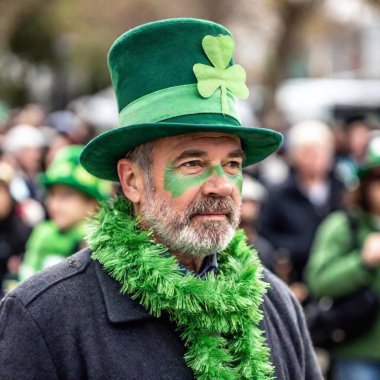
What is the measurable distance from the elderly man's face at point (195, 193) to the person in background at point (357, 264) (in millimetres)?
2429

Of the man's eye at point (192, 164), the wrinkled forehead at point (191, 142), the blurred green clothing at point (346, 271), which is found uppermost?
the wrinkled forehead at point (191, 142)

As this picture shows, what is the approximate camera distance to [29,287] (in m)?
2.72

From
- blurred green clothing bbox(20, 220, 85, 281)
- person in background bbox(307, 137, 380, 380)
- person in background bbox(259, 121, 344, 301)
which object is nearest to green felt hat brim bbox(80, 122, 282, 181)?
person in background bbox(307, 137, 380, 380)

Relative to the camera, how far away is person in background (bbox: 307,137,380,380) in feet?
16.9

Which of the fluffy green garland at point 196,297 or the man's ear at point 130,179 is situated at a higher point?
the man's ear at point 130,179

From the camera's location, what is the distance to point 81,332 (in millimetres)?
2682

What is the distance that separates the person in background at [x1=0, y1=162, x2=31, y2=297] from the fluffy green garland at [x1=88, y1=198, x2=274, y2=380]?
13.3 ft

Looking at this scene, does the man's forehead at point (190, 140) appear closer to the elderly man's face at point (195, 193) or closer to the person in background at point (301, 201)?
the elderly man's face at point (195, 193)

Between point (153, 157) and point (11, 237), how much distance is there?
4.34m

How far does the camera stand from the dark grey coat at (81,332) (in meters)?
2.62

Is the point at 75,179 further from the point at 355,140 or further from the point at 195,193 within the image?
the point at 355,140

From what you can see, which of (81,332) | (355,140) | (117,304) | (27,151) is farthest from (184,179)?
(355,140)

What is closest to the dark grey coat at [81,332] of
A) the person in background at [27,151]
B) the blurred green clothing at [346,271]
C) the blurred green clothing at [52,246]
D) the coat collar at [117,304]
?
the coat collar at [117,304]

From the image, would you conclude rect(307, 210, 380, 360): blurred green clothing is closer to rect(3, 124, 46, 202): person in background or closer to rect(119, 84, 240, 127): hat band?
rect(119, 84, 240, 127): hat band
